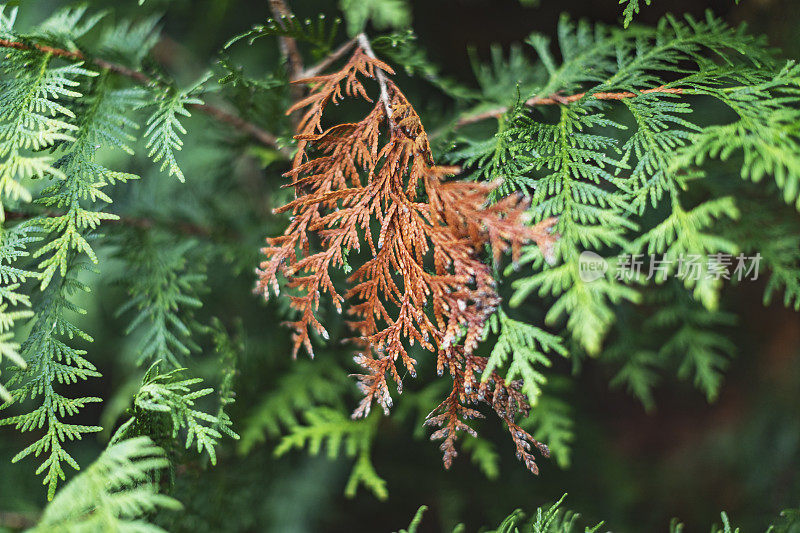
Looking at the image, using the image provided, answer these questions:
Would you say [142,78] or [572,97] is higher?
[142,78]

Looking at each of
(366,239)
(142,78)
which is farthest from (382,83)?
(142,78)

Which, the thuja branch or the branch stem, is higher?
Result: the thuja branch

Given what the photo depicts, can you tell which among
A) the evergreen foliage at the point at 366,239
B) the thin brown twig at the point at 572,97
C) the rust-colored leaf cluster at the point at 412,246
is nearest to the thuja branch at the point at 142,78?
the evergreen foliage at the point at 366,239

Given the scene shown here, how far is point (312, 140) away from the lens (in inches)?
37.4

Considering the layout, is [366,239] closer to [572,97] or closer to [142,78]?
[572,97]

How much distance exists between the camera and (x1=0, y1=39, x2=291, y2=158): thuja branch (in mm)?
1013

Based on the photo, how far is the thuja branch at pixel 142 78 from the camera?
1.01 m

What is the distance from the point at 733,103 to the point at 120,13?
200 cm

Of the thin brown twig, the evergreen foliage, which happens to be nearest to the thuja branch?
the evergreen foliage

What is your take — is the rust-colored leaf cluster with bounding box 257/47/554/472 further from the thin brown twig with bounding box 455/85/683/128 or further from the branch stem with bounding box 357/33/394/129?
the thin brown twig with bounding box 455/85/683/128

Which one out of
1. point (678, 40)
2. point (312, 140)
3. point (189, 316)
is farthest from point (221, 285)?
point (678, 40)

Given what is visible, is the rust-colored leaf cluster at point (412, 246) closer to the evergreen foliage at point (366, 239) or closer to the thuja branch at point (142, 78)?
the evergreen foliage at point (366, 239)

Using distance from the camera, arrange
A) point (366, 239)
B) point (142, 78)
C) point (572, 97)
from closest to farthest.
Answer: point (366, 239) → point (572, 97) → point (142, 78)

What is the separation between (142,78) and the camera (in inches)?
Result: 45.5
